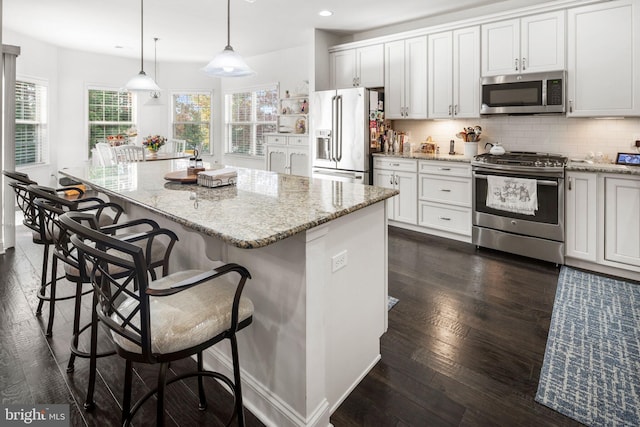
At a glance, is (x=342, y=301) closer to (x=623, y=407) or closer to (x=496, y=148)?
(x=623, y=407)

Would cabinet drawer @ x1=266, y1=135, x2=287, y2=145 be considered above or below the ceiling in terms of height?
below

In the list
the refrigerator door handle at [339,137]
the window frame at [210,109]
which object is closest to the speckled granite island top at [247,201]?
the refrigerator door handle at [339,137]

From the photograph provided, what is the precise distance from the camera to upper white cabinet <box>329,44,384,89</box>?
17.1 feet

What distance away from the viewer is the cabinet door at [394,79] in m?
4.98

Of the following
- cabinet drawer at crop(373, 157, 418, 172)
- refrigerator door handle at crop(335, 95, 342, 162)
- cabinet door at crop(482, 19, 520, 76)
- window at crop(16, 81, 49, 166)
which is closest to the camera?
cabinet door at crop(482, 19, 520, 76)

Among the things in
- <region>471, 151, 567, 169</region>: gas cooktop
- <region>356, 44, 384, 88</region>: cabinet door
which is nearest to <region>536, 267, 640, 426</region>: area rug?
<region>471, 151, 567, 169</region>: gas cooktop

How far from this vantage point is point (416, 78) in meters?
4.86

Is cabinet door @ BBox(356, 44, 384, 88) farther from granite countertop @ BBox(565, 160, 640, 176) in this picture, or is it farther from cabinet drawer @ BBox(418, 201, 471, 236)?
granite countertop @ BBox(565, 160, 640, 176)

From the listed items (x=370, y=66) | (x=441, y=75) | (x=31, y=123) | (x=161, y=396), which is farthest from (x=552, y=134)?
(x=31, y=123)

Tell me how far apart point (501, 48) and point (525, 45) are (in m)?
0.24

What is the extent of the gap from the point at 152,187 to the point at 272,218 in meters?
Result: 1.15

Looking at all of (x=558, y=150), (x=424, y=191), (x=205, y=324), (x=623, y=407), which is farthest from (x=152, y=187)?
(x=558, y=150)

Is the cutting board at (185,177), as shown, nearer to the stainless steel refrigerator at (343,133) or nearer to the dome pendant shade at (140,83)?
the dome pendant shade at (140,83)

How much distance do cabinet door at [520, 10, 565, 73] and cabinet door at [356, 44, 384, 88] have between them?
1.76m
